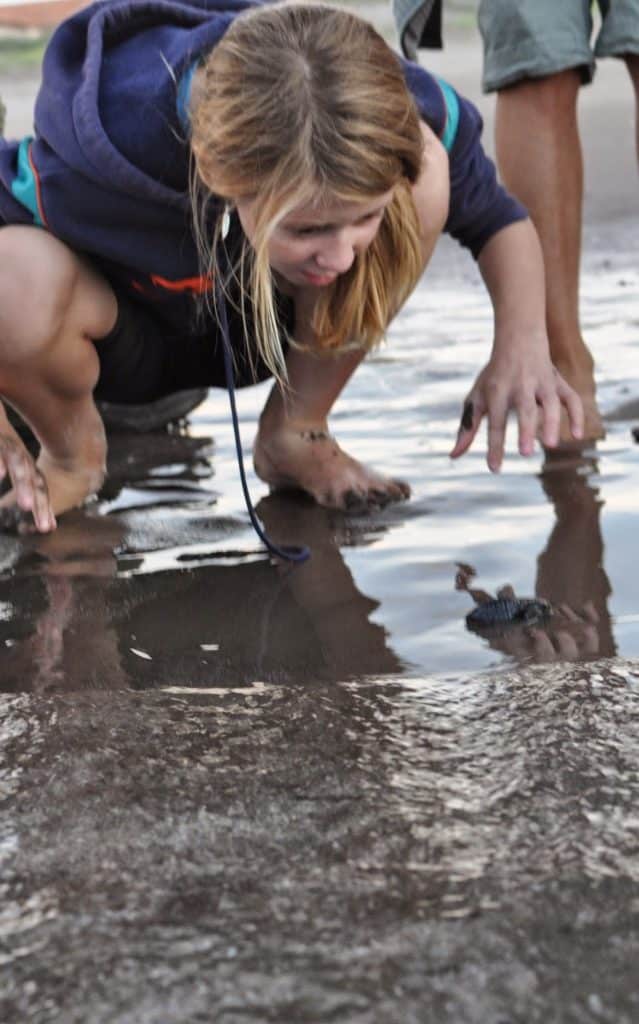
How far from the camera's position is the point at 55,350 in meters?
2.66

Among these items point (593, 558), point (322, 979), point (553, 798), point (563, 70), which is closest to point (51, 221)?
point (593, 558)

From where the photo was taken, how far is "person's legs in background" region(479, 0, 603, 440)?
323 centimetres

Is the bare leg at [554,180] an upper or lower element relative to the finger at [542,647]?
upper

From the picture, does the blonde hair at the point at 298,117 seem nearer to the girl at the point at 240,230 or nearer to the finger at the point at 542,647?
the girl at the point at 240,230

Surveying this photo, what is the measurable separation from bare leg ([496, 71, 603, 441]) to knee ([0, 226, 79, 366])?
1165 millimetres

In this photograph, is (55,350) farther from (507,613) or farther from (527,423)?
(507,613)

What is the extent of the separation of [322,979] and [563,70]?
251 cm

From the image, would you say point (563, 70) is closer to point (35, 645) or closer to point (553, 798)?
point (35, 645)

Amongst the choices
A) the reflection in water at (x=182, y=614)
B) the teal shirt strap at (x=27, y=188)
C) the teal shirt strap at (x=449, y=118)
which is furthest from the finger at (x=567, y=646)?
the teal shirt strap at (x=27, y=188)

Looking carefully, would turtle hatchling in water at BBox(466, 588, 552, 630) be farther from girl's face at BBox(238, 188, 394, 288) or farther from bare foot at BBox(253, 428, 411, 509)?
bare foot at BBox(253, 428, 411, 509)

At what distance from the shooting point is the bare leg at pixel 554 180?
3293mm

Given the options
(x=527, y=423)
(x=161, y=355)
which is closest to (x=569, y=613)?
(x=527, y=423)

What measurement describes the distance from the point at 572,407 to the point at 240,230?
25.4 inches

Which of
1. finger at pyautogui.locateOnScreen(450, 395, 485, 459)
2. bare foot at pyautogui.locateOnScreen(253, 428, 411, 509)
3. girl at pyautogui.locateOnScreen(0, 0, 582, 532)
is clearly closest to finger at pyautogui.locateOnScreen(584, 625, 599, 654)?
girl at pyautogui.locateOnScreen(0, 0, 582, 532)
